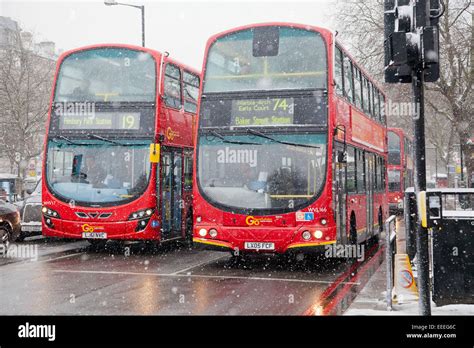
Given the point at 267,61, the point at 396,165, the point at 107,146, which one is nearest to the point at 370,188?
the point at 267,61

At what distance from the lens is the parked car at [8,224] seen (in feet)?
52.4

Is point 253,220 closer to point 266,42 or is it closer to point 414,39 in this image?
point 266,42

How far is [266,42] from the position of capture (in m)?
13.3

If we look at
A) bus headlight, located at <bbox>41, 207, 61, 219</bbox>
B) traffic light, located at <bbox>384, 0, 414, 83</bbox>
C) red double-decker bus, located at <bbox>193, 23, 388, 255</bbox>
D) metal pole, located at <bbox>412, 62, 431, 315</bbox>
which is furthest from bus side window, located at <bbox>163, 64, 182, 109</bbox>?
metal pole, located at <bbox>412, 62, 431, 315</bbox>

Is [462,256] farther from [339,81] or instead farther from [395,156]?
[395,156]

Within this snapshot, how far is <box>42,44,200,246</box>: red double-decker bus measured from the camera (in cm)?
1534

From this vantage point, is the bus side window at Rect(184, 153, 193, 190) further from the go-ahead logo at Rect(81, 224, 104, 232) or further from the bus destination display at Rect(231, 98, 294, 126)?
the bus destination display at Rect(231, 98, 294, 126)

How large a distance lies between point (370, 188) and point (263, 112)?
5.88 meters

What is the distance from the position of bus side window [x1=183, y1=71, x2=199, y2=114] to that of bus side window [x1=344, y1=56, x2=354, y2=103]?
15.0 ft

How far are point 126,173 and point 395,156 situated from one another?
2253cm

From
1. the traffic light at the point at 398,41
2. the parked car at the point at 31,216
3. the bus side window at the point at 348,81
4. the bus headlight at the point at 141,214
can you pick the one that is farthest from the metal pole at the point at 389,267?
the parked car at the point at 31,216

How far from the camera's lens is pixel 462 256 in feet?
27.8

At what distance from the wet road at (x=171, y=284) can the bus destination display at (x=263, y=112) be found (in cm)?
288

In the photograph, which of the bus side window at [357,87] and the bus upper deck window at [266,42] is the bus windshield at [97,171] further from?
the bus side window at [357,87]
